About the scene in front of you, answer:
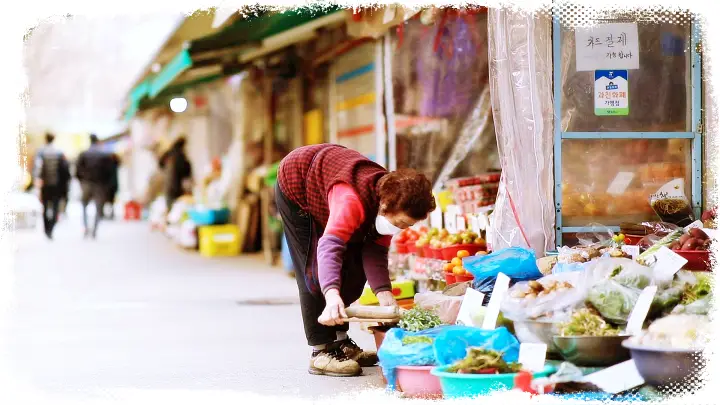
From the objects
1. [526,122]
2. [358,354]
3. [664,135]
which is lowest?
[358,354]

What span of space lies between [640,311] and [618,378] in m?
0.38

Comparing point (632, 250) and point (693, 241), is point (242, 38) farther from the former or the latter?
point (693, 241)

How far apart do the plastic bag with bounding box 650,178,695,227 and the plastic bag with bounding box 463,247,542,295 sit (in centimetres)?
135

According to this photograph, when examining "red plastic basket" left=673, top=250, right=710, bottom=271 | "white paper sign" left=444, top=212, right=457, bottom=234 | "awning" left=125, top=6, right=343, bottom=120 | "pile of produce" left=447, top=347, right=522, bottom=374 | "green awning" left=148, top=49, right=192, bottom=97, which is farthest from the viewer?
"green awning" left=148, top=49, right=192, bottom=97

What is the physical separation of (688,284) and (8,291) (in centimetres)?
696

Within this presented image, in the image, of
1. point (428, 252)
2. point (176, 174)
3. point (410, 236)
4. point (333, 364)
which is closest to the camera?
point (333, 364)

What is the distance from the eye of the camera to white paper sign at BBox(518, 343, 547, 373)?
441 centimetres

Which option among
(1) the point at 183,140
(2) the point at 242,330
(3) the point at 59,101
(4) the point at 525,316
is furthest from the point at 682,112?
(3) the point at 59,101

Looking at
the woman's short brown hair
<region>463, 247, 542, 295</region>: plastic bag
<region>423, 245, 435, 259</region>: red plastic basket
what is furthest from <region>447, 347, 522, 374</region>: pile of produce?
<region>423, 245, 435, 259</region>: red plastic basket

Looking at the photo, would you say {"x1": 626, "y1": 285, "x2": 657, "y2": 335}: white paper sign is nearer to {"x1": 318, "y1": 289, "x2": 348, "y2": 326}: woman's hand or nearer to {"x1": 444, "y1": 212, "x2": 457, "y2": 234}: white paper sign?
{"x1": 318, "y1": 289, "x2": 348, "y2": 326}: woman's hand

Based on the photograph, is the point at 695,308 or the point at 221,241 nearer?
the point at 695,308

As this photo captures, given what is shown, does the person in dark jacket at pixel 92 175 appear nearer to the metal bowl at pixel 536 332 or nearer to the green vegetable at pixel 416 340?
the green vegetable at pixel 416 340

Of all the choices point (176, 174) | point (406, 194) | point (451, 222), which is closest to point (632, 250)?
point (406, 194)

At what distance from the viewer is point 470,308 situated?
5039 millimetres
